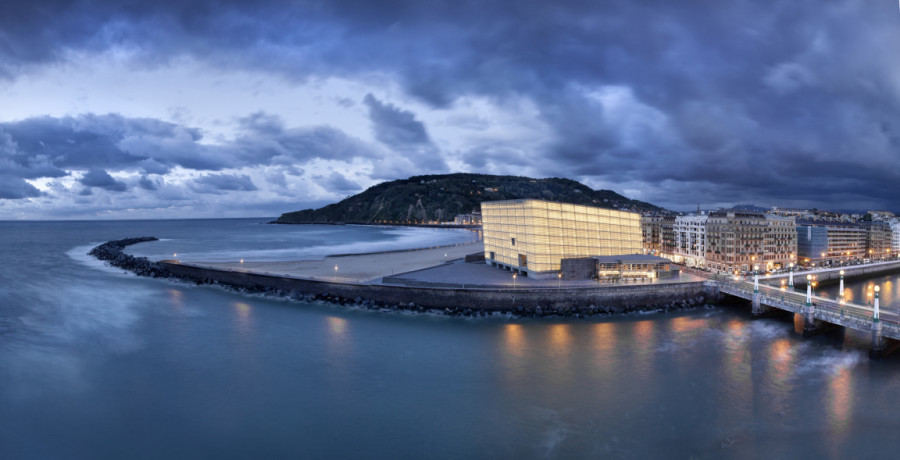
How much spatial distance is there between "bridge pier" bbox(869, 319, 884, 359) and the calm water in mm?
654

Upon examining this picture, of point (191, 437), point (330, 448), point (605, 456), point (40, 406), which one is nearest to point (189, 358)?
point (40, 406)

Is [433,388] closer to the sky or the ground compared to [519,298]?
closer to the ground

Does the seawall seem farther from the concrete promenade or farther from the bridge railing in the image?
the bridge railing

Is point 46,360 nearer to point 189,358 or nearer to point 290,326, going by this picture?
point 189,358

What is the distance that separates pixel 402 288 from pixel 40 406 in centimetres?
2609

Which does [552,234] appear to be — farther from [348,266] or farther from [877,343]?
[348,266]

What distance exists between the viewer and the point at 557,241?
51125 millimetres

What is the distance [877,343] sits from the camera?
93.2ft

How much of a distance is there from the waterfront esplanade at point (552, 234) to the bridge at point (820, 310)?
1227 cm

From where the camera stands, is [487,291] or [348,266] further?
[348,266]

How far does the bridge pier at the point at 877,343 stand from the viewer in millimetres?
28406

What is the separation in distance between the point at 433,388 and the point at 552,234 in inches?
1143

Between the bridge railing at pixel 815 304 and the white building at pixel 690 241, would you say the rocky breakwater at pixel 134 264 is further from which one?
the white building at pixel 690 241

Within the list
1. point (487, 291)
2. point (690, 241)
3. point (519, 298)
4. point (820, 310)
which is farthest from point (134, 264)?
point (690, 241)
